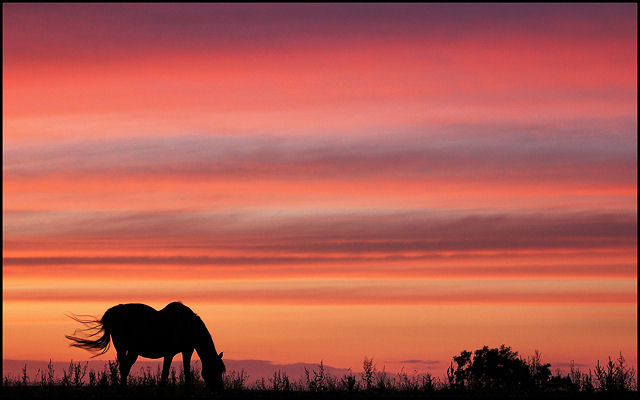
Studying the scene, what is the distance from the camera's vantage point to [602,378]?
26391 mm

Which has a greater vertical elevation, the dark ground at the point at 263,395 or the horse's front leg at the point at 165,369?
the horse's front leg at the point at 165,369

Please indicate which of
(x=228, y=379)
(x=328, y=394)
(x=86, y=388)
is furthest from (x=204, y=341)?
(x=328, y=394)

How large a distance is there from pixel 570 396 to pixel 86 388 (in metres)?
13.4

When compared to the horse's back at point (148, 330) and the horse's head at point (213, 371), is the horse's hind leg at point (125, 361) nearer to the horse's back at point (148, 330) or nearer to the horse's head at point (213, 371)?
the horse's back at point (148, 330)

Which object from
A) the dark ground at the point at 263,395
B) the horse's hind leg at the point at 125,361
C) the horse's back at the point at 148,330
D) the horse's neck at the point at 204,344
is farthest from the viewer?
the horse's neck at the point at 204,344

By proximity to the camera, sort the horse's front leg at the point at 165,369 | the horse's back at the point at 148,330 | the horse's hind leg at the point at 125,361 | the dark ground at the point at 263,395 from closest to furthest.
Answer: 1. the dark ground at the point at 263,395
2. the horse's front leg at the point at 165,369
3. the horse's hind leg at the point at 125,361
4. the horse's back at the point at 148,330

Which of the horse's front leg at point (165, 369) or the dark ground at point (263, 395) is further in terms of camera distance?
the horse's front leg at point (165, 369)

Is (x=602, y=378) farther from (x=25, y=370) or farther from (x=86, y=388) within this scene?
(x=25, y=370)

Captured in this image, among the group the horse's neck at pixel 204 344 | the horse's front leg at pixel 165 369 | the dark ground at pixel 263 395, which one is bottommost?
the dark ground at pixel 263 395

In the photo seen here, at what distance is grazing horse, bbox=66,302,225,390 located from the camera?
91.7 ft

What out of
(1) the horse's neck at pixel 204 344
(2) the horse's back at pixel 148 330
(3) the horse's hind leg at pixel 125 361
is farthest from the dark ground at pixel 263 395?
(1) the horse's neck at pixel 204 344

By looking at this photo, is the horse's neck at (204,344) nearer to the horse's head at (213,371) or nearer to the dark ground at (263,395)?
the horse's head at (213,371)

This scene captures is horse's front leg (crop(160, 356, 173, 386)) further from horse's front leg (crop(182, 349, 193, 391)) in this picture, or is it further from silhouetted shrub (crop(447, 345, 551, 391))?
silhouetted shrub (crop(447, 345, 551, 391))

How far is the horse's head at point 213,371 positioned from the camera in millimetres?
27703
